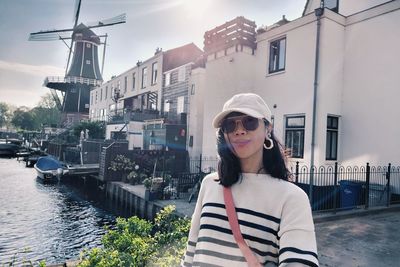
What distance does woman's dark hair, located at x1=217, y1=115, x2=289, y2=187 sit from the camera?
5.14ft

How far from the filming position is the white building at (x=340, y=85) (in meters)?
10.4

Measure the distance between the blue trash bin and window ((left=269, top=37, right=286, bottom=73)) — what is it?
19.9 feet

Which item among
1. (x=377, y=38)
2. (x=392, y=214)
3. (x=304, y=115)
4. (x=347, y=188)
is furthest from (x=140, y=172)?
(x=377, y=38)

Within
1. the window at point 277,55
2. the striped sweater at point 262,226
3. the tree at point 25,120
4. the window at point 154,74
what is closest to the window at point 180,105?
the window at point 154,74

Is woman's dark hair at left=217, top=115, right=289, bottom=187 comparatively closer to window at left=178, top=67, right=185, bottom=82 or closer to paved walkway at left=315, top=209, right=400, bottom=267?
paved walkway at left=315, top=209, right=400, bottom=267

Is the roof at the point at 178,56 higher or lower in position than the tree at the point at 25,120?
higher

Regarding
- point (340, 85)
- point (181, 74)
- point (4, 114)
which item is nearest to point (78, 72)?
point (181, 74)

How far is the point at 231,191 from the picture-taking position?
5.16ft

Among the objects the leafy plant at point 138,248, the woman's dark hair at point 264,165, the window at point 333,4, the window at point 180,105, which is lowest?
the leafy plant at point 138,248

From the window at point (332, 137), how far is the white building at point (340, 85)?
0.04 metres

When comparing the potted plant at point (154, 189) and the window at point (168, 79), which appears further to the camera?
the window at point (168, 79)

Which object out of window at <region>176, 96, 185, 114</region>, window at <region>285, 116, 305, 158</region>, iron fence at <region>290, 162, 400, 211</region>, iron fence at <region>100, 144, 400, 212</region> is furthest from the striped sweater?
window at <region>176, 96, 185, 114</region>

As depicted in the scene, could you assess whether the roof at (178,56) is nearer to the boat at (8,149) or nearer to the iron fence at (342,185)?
the iron fence at (342,185)

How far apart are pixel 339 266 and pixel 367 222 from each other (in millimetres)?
3881
